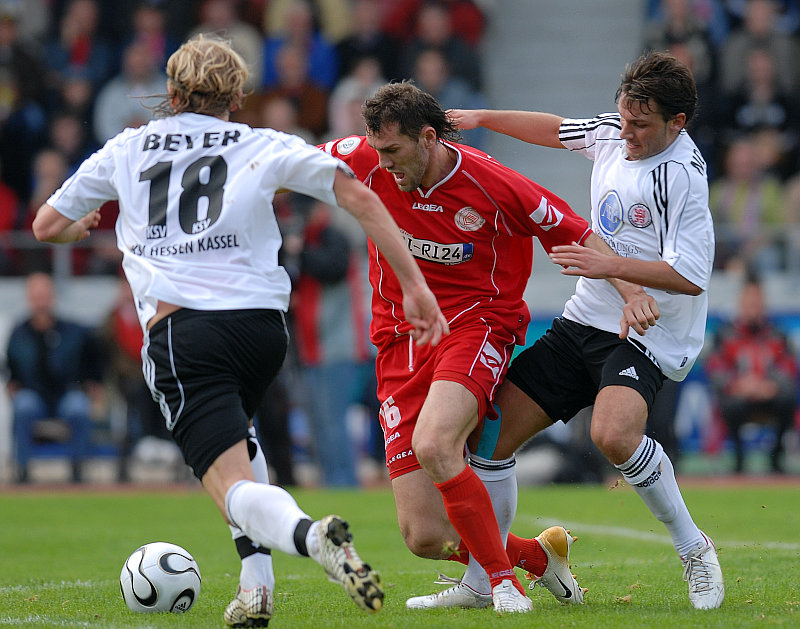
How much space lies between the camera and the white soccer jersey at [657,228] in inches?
204

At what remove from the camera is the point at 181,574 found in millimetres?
5281

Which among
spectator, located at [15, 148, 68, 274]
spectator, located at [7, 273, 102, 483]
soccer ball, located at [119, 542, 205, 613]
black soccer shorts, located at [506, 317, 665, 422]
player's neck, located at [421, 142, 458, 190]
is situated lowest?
spectator, located at [7, 273, 102, 483]

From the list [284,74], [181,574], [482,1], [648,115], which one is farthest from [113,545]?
[482,1]

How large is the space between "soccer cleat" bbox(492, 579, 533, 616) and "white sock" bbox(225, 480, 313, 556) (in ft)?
4.04

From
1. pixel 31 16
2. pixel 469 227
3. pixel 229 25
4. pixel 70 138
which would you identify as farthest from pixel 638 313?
pixel 31 16

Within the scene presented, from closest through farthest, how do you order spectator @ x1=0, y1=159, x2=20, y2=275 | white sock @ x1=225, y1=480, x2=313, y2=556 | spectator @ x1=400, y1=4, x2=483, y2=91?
1. white sock @ x1=225, y1=480, x2=313, y2=556
2. spectator @ x1=0, y1=159, x2=20, y2=275
3. spectator @ x1=400, y1=4, x2=483, y2=91

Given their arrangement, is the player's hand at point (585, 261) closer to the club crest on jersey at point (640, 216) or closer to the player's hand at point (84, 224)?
the club crest on jersey at point (640, 216)

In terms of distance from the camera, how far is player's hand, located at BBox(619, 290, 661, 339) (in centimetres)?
505

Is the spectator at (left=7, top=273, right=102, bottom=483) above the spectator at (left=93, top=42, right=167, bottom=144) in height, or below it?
below

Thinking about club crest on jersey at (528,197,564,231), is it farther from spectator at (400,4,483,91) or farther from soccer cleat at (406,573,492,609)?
spectator at (400,4,483,91)

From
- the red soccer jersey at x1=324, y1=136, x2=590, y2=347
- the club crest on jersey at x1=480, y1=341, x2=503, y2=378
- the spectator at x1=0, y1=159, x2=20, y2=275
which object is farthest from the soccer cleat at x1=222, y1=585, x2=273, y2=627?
the spectator at x1=0, y1=159, x2=20, y2=275

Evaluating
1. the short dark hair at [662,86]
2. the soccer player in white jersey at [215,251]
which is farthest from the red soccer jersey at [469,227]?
the soccer player in white jersey at [215,251]

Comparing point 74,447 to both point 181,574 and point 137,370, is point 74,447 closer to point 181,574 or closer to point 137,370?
point 137,370

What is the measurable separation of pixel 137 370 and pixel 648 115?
8253 mm
